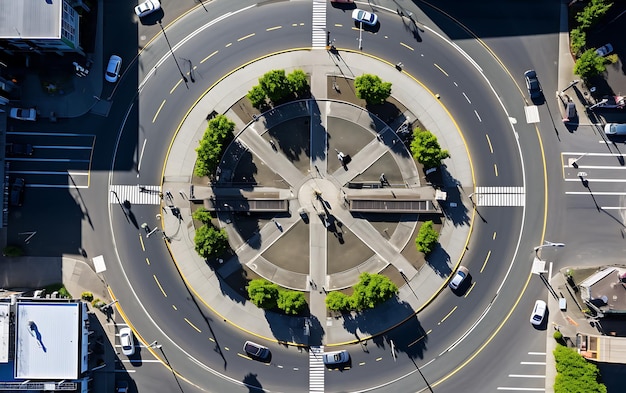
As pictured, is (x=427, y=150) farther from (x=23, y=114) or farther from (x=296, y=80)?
(x=23, y=114)

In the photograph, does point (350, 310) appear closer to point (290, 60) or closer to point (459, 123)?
point (459, 123)

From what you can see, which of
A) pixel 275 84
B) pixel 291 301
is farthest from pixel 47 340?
pixel 275 84

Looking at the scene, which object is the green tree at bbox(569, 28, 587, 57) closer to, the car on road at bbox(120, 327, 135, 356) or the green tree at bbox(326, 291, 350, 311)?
the green tree at bbox(326, 291, 350, 311)

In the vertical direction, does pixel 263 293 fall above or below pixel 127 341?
above

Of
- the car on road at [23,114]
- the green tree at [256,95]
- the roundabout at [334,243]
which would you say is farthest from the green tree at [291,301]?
the car on road at [23,114]

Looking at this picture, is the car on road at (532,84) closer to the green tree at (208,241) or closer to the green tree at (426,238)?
the green tree at (426,238)

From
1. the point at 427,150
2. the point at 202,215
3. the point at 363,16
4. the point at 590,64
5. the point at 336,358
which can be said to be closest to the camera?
the point at 427,150
